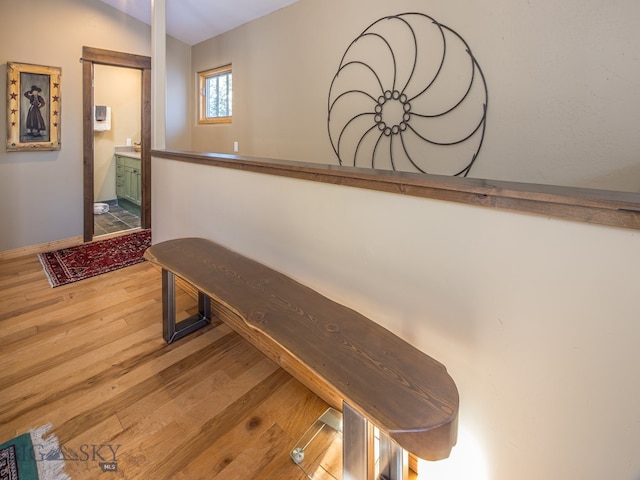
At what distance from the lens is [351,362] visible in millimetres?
1022

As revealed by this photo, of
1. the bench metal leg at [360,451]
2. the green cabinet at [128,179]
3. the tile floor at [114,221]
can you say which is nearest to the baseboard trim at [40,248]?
the tile floor at [114,221]

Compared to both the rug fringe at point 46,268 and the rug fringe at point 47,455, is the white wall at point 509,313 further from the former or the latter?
the rug fringe at point 46,268

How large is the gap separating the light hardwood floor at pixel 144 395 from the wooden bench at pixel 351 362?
1.00 ft

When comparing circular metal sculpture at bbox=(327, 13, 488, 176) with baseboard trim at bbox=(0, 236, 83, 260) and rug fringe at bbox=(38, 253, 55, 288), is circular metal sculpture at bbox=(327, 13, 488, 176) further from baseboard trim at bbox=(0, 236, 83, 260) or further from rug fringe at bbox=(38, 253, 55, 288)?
baseboard trim at bbox=(0, 236, 83, 260)

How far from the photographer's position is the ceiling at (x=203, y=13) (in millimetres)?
3219

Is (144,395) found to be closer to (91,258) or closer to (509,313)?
(509,313)

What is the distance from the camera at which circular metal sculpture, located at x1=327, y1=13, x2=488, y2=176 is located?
6.84 feet

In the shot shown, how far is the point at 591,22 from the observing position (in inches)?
63.8

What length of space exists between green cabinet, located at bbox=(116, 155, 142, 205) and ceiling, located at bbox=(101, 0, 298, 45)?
184cm

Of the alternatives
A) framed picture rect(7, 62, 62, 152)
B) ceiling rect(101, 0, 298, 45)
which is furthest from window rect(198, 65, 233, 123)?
framed picture rect(7, 62, 62, 152)

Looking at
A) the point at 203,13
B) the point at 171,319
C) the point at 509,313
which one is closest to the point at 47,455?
the point at 171,319

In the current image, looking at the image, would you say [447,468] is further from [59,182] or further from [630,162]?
[59,182]

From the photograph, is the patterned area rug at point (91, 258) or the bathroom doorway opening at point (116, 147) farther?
the bathroom doorway opening at point (116, 147)

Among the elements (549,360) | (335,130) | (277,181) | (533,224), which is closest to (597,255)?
(533,224)
